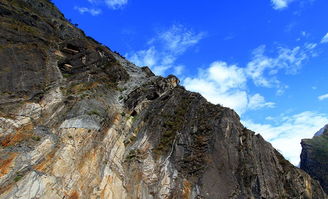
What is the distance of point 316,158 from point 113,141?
328 ft

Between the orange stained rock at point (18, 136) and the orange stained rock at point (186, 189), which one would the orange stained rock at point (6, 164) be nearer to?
the orange stained rock at point (18, 136)

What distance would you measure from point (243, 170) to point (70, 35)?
3616cm

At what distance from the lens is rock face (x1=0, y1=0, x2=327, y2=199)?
59.8 ft

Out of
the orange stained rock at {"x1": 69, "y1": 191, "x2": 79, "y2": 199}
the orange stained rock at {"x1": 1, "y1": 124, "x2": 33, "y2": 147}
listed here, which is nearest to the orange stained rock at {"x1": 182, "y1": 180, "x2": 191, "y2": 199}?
the orange stained rock at {"x1": 69, "y1": 191, "x2": 79, "y2": 199}

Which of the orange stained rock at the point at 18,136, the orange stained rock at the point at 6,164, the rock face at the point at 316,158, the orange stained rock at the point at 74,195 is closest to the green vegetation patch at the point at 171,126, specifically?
the orange stained rock at the point at 74,195

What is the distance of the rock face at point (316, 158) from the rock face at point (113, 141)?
73.6 meters

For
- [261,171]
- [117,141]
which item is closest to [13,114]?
[117,141]

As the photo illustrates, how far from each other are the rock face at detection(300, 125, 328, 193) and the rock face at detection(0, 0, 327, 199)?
7356cm

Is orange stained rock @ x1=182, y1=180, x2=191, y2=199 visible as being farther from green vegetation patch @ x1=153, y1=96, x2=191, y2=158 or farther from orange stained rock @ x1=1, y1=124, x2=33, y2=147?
orange stained rock @ x1=1, y1=124, x2=33, y2=147

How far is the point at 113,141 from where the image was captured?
22.0 metres

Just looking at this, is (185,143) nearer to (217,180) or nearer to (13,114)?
(217,180)

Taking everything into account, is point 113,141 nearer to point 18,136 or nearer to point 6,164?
point 18,136

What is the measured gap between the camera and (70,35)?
45.6 metres

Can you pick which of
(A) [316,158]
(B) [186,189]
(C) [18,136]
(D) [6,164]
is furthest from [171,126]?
(A) [316,158]
